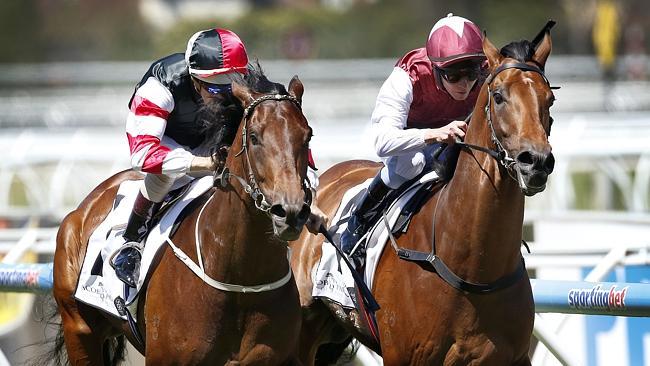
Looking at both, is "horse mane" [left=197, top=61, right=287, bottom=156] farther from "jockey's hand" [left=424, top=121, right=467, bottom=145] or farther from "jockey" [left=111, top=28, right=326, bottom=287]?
"jockey's hand" [left=424, top=121, right=467, bottom=145]

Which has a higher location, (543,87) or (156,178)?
(543,87)

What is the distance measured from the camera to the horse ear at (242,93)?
15.4 feet

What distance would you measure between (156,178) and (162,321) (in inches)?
27.7

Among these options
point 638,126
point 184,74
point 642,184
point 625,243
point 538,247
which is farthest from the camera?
point 638,126

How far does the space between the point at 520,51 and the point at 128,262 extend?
6.22 ft

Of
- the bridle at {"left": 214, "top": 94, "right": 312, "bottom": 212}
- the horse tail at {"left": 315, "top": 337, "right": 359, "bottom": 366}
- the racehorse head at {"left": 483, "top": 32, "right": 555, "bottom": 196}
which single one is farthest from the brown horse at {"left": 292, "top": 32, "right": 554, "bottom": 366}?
the horse tail at {"left": 315, "top": 337, "right": 359, "bottom": 366}

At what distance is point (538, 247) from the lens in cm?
650

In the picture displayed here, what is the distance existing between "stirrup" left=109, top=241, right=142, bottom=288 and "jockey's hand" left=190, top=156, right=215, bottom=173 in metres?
0.66

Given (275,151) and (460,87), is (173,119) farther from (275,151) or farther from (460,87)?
(460,87)

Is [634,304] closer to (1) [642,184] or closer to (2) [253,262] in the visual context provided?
(2) [253,262]

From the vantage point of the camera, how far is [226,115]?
191 inches

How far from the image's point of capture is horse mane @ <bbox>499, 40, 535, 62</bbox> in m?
4.79

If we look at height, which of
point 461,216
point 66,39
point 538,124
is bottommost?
point 66,39

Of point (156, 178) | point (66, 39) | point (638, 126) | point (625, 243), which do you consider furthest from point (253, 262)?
point (66, 39)
